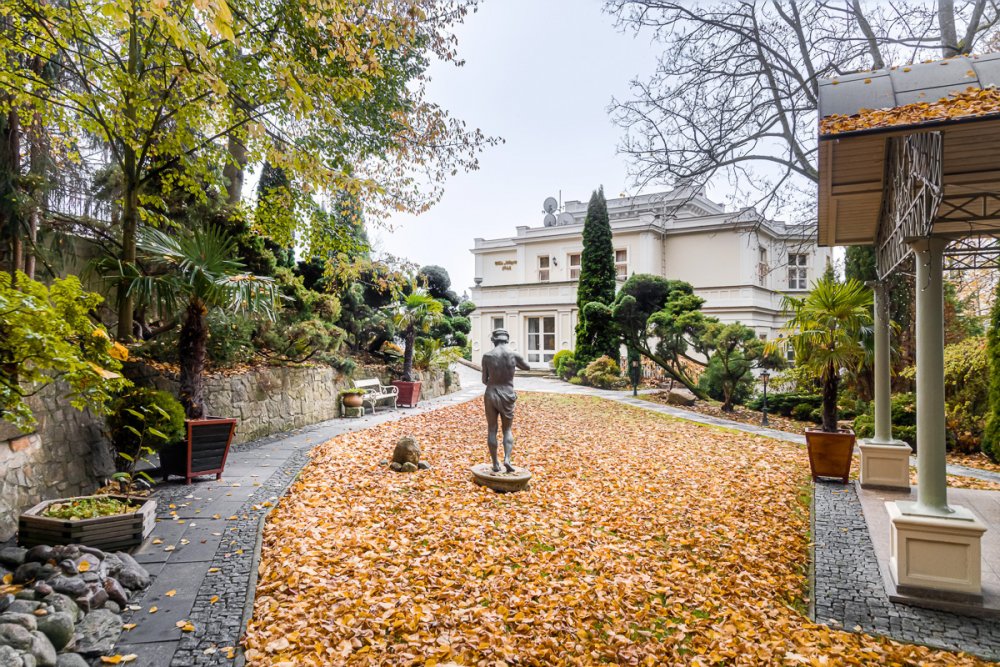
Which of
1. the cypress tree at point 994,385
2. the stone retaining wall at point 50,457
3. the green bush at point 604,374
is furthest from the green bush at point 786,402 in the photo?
the stone retaining wall at point 50,457

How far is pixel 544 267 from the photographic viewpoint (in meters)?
26.3

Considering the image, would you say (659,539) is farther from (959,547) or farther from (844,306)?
(844,306)

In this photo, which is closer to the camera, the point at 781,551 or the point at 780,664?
the point at 780,664

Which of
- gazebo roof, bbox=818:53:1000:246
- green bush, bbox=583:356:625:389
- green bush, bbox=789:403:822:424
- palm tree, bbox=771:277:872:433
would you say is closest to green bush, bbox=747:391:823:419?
green bush, bbox=789:403:822:424

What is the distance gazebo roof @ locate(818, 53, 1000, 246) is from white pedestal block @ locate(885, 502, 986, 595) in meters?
2.05

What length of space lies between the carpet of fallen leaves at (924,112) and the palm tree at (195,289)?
5534mm

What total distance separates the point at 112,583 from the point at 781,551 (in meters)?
5.13

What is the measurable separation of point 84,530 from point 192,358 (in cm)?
261

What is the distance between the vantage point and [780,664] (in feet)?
9.46

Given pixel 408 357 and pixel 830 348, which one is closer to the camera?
pixel 830 348

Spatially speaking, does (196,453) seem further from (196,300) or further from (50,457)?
(196,300)

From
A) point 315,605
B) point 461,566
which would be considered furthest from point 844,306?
point 315,605

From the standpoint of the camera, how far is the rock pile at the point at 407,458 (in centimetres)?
646

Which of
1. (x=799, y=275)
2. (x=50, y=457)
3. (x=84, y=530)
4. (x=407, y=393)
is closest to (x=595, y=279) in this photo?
(x=407, y=393)
